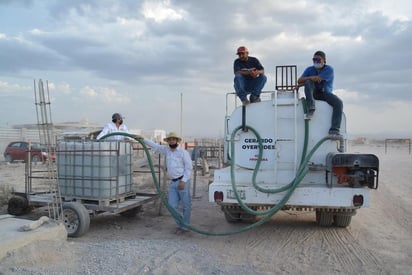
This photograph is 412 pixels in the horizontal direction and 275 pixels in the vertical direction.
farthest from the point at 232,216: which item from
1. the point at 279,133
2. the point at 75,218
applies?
the point at 75,218

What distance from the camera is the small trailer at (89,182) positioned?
7.03m

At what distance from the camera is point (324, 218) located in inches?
294

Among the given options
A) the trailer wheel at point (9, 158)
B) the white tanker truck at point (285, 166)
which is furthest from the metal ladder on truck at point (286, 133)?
the trailer wheel at point (9, 158)

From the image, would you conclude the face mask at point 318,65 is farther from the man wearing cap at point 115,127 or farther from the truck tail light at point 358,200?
the man wearing cap at point 115,127

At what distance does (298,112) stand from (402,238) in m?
2.87

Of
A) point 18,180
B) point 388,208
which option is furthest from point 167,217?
point 18,180

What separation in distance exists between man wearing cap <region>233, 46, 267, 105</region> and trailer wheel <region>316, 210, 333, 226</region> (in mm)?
2451

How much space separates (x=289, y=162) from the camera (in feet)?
23.0

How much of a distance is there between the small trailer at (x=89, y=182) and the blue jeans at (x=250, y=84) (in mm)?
2487

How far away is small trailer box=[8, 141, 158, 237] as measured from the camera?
7.03m

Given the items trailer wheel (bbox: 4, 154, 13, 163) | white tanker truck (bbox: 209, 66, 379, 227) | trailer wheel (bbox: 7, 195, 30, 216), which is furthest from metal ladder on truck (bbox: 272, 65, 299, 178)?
trailer wheel (bbox: 4, 154, 13, 163)

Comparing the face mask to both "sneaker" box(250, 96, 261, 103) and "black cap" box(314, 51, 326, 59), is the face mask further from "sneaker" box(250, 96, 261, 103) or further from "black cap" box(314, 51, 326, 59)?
"sneaker" box(250, 96, 261, 103)

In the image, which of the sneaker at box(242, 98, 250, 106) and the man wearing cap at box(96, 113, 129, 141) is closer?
the sneaker at box(242, 98, 250, 106)

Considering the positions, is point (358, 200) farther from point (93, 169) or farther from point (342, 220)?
point (93, 169)
